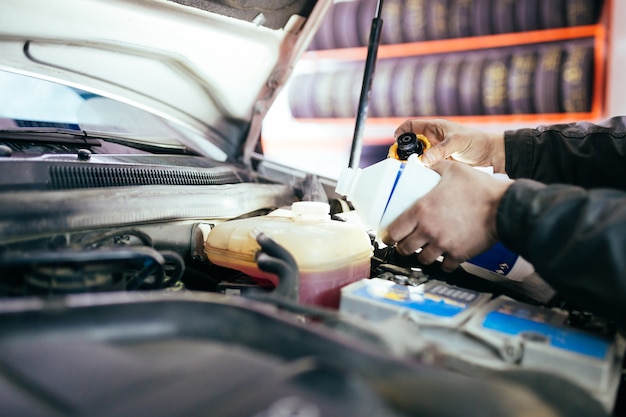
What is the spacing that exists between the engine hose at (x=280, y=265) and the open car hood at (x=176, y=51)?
0.63m

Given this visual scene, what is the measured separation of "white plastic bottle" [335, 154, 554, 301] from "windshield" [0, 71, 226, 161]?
0.65 m

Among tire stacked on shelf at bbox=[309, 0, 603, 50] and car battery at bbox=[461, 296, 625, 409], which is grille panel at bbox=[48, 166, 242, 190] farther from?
tire stacked on shelf at bbox=[309, 0, 603, 50]

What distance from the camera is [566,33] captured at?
2.28 m

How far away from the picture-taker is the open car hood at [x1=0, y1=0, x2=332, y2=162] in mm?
1041

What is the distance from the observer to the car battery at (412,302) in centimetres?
69

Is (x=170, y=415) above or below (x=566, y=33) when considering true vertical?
below

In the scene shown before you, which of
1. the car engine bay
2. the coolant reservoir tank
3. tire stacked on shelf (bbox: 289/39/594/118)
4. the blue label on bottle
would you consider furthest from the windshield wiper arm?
tire stacked on shelf (bbox: 289/39/594/118)

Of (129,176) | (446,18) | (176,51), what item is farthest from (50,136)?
(446,18)

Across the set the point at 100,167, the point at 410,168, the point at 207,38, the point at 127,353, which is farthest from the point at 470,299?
the point at 207,38

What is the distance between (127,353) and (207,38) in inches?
37.2

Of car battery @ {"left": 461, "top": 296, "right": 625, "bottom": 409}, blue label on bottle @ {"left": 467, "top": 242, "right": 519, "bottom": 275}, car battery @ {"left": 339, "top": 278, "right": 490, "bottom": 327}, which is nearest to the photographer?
car battery @ {"left": 461, "top": 296, "right": 625, "bottom": 409}

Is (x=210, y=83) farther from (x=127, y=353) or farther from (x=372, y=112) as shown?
(x=372, y=112)

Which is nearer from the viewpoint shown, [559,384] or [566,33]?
[559,384]

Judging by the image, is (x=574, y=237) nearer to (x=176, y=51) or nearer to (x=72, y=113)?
(x=176, y=51)
